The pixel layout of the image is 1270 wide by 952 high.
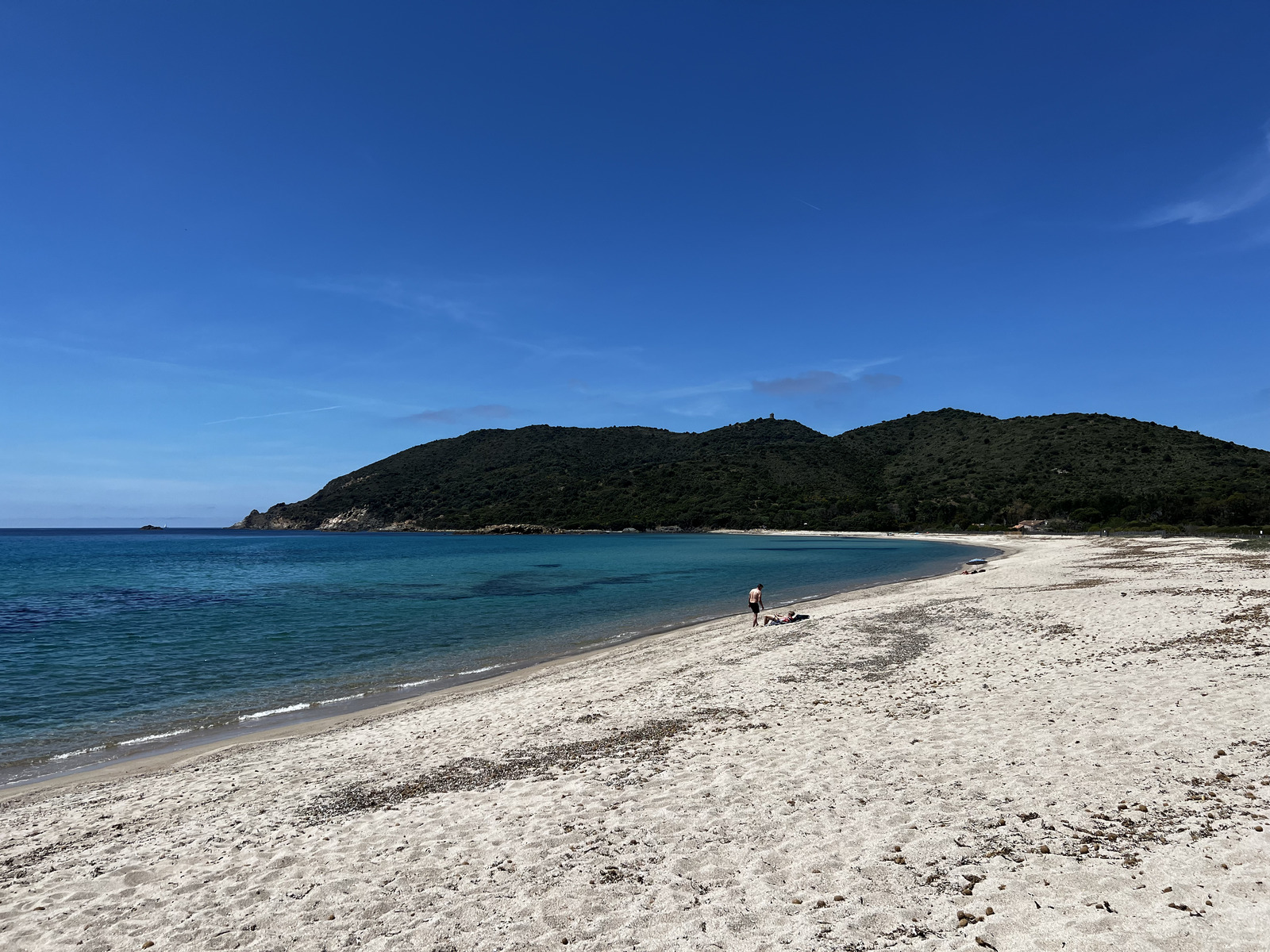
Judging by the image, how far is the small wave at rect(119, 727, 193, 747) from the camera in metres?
12.6

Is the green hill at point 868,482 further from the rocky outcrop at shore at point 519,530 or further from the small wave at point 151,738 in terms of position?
the small wave at point 151,738

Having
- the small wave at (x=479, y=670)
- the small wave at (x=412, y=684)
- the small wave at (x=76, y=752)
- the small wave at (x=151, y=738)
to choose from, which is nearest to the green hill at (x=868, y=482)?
the small wave at (x=479, y=670)

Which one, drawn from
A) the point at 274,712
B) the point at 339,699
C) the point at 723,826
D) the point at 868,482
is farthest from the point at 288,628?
the point at 868,482

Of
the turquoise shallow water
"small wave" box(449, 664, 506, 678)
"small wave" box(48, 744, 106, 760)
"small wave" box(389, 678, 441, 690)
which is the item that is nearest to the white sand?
"small wave" box(48, 744, 106, 760)

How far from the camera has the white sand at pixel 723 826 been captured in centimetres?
530

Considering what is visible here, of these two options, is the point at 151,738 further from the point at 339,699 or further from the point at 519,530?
the point at 519,530

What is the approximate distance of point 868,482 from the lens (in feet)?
479

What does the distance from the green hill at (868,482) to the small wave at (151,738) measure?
3661 inches

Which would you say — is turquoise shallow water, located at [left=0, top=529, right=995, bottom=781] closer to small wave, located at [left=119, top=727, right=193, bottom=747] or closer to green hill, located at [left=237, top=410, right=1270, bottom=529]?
small wave, located at [left=119, top=727, right=193, bottom=747]

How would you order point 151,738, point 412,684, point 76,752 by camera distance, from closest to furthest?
point 76,752 < point 151,738 < point 412,684

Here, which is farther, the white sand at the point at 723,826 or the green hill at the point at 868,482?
the green hill at the point at 868,482

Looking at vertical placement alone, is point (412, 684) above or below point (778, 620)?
below

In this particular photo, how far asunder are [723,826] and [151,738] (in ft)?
40.2

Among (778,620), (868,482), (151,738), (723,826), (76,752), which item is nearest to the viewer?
(723,826)
